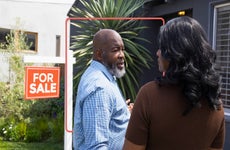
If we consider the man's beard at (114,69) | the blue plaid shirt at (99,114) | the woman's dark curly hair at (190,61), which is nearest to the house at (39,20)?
the man's beard at (114,69)

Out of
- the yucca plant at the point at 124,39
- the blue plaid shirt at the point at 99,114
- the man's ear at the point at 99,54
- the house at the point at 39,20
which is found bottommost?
the blue plaid shirt at the point at 99,114

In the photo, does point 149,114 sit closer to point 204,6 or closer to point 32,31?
point 204,6

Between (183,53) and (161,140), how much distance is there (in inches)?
15.2

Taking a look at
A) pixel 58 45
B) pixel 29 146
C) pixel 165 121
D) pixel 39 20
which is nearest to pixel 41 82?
pixel 29 146

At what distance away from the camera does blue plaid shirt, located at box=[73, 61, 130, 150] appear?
193 centimetres

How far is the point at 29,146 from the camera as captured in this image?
7043 mm

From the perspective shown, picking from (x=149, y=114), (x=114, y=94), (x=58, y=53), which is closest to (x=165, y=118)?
(x=149, y=114)

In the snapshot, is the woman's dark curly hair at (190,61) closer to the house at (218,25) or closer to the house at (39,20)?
the house at (218,25)

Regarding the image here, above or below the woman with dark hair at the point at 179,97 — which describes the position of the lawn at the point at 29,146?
below

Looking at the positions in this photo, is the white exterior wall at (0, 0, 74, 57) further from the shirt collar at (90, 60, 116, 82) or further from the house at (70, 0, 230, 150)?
the shirt collar at (90, 60, 116, 82)

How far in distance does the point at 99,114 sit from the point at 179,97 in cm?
62

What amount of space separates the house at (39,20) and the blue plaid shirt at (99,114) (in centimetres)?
1372

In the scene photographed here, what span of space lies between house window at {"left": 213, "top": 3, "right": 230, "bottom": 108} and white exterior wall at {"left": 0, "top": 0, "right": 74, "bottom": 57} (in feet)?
39.1

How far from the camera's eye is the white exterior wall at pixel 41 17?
1559 cm
